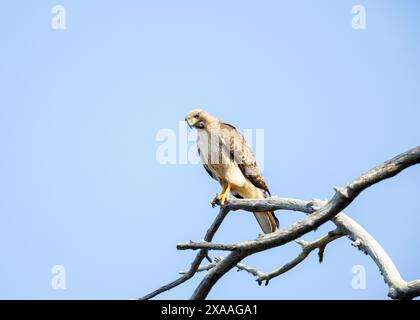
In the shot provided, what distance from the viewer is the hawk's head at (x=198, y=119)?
841 cm

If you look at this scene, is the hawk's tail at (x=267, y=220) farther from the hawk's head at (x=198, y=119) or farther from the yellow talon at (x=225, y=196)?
the hawk's head at (x=198, y=119)

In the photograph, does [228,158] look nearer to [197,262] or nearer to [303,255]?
[303,255]

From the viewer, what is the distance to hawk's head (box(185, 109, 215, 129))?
27.6 ft

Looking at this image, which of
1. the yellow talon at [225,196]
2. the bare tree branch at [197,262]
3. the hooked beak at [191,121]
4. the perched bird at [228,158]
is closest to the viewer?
the bare tree branch at [197,262]

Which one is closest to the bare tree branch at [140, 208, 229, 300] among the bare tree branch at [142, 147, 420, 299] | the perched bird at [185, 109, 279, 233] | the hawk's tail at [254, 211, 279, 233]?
the bare tree branch at [142, 147, 420, 299]

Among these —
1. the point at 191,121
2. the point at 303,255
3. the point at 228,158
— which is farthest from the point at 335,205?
the point at 191,121

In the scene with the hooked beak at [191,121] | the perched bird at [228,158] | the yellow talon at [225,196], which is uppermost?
the hooked beak at [191,121]

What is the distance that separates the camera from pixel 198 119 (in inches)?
333

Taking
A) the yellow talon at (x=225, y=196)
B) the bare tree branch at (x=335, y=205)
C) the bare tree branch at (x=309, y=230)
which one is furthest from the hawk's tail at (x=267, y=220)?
the bare tree branch at (x=335, y=205)

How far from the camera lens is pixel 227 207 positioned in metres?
6.25

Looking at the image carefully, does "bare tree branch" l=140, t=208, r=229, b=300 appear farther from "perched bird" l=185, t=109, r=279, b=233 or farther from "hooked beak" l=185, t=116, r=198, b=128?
"hooked beak" l=185, t=116, r=198, b=128

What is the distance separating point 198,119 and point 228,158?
0.68m
